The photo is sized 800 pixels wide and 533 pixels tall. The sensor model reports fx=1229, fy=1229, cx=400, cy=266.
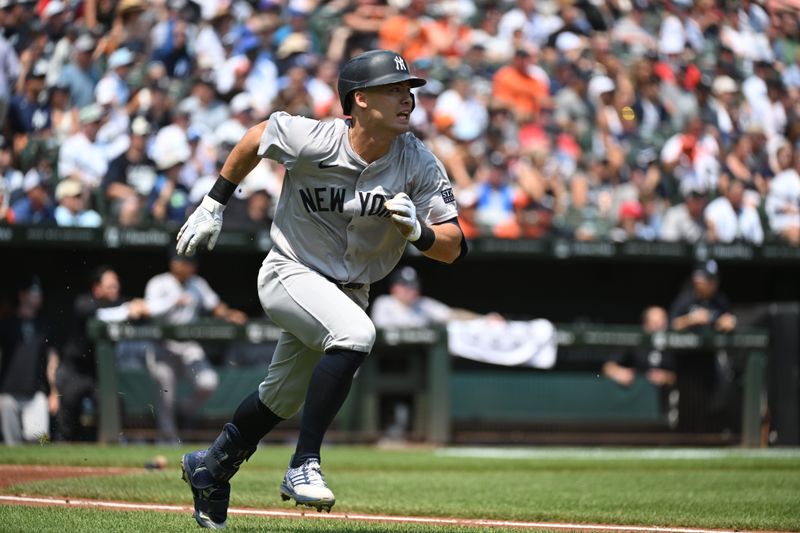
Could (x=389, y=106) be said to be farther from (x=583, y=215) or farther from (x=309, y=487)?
(x=583, y=215)

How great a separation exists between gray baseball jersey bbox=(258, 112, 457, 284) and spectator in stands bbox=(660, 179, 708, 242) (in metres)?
8.61

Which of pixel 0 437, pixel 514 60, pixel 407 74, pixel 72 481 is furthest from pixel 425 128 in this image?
pixel 407 74

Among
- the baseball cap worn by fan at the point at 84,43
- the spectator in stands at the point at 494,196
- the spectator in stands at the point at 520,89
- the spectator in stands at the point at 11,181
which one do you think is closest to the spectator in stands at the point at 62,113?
the baseball cap worn by fan at the point at 84,43

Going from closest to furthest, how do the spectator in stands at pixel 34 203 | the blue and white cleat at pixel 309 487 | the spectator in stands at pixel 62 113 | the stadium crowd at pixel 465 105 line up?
1. the blue and white cleat at pixel 309 487
2. the spectator in stands at pixel 34 203
3. the stadium crowd at pixel 465 105
4. the spectator in stands at pixel 62 113

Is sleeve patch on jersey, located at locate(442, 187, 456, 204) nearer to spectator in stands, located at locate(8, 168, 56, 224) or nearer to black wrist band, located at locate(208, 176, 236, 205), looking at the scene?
black wrist band, located at locate(208, 176, 236, 205)

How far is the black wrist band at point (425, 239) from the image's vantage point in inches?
180

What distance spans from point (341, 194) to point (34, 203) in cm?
754

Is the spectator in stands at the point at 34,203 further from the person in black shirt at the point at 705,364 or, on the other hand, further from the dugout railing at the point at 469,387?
the person in black shirt at the point at 705,364

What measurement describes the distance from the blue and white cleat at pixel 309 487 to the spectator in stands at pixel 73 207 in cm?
743

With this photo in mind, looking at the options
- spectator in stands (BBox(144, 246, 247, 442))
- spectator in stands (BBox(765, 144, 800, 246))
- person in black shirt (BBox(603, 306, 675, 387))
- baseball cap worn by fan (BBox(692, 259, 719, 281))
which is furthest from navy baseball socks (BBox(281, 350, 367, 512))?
spectator in stands (BBox(765, 144, 800, 246))

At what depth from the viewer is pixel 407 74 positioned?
469cm

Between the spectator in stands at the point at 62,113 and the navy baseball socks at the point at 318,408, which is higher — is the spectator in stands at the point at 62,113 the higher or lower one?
the higher one

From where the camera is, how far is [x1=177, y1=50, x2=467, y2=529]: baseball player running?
466 cm

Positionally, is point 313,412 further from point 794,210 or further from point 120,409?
point 794,210
